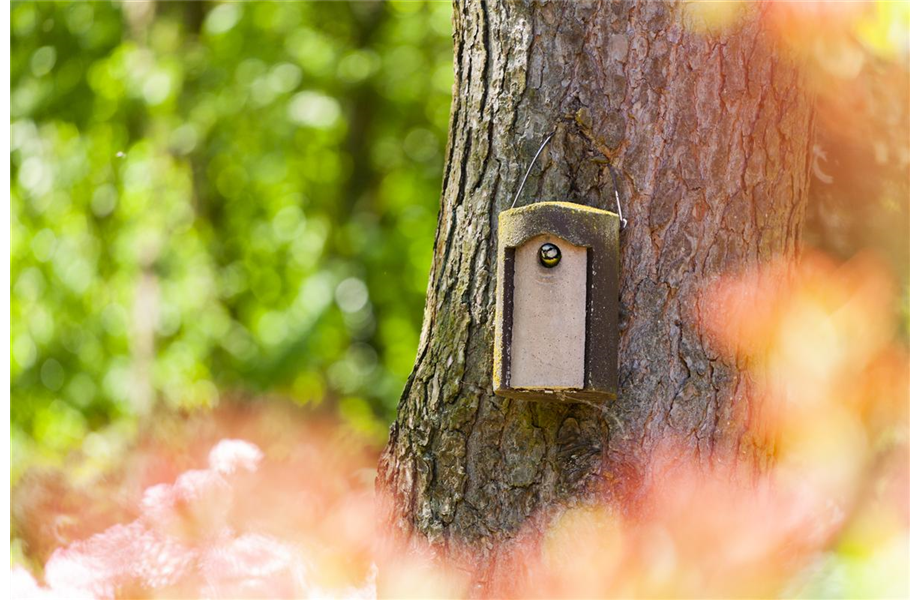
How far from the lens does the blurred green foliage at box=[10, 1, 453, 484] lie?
244 inches

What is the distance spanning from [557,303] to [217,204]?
5802 mm

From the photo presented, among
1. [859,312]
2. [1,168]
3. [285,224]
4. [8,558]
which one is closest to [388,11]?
[285,224]

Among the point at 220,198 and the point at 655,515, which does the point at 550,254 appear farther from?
the point at 220,198

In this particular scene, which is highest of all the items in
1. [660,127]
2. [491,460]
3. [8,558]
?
[660,127]

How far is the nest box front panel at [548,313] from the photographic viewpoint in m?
1.73

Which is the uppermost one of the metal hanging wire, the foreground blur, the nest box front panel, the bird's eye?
the metal hanging wire

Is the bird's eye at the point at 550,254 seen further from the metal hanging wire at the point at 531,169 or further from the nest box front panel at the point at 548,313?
the metal hanging wire at the point at 531,169

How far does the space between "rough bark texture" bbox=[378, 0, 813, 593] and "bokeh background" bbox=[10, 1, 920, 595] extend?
3.53m

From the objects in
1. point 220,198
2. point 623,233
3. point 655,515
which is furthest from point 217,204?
point 655,515

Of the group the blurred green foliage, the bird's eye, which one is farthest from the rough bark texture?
the blurred green foliage

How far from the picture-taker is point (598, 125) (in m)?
1.83

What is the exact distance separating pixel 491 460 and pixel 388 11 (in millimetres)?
5597

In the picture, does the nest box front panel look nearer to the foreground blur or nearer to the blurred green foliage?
the foreground blur

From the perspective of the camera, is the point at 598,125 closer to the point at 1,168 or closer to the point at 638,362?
the point at 638,362
